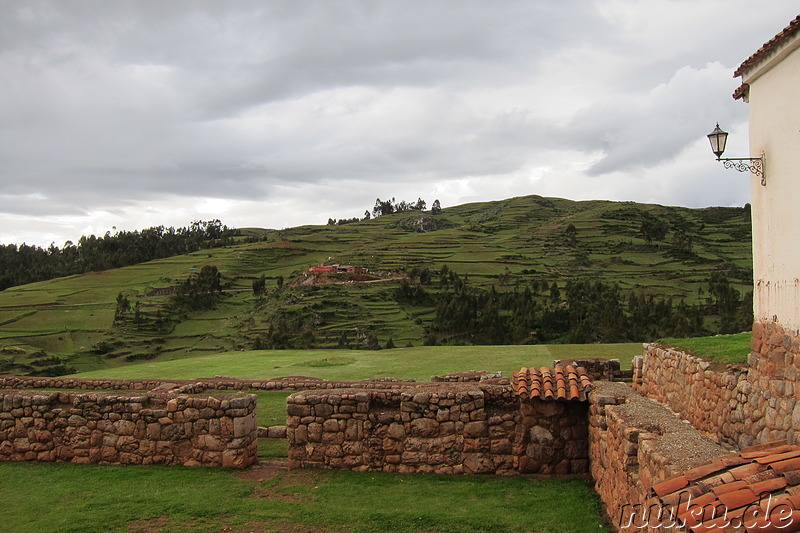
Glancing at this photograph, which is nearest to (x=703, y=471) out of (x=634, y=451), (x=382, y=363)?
(x=634, y=451)

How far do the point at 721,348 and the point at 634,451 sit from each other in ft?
17.5

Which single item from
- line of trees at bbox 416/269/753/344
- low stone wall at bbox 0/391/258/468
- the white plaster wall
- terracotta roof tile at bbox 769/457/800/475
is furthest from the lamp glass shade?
line of trees at bbox 416/269/753/344

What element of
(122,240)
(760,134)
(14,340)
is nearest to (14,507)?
(760,134)

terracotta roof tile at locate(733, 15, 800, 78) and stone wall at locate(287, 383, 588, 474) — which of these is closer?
terracotta roof tile at locate(733, 15, 800, 78)

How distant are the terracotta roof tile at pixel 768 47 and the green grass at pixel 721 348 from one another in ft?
15.0

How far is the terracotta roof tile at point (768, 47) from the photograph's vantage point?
7687 mm

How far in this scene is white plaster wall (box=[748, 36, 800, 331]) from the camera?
7.91m

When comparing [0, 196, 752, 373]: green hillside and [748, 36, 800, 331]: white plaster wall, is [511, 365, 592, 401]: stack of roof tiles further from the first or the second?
[0, 196, 752, 373]: green hillside

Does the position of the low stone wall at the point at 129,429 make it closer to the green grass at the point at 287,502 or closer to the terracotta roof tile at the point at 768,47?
the green grass at the point at 287,502

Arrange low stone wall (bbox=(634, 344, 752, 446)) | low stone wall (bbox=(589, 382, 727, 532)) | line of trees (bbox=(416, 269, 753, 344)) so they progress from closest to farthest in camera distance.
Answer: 1. low stone wall (bbox=(589, 382, 727, 532))
2. low stone wall (bbox=(634, 344, 752, 446))
3. line of trees (bbox=(416, 269, 753, 344))

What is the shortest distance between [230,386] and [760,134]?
15664 millimetres

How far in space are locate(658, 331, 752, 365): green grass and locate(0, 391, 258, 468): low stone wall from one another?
7945mm

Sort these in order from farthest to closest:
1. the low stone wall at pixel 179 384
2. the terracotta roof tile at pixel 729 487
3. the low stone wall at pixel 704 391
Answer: the low stone wall at pixel 179 384, the low stone wall at pixel 704 391, the terracotta roof tile at pixel 729 487

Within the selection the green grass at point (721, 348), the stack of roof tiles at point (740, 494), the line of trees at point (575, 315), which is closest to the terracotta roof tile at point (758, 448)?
the stack of roof tiles at point (740, 494)
